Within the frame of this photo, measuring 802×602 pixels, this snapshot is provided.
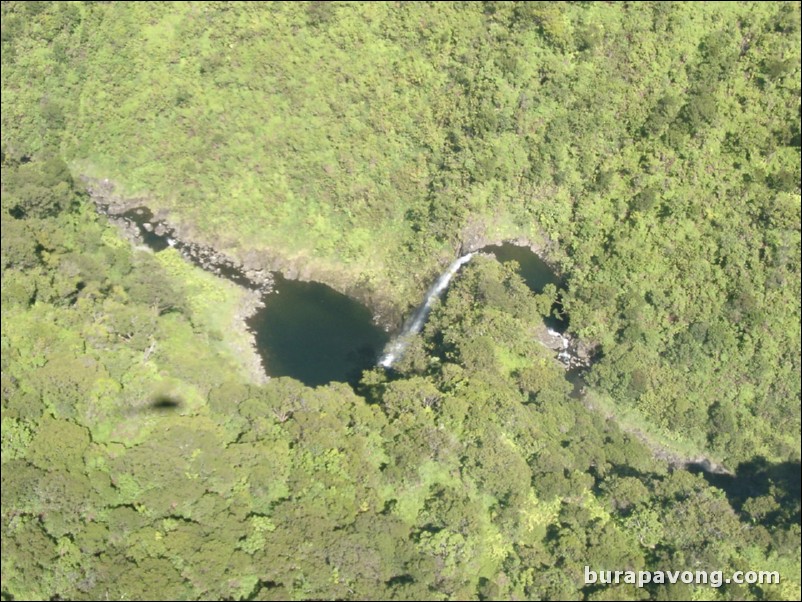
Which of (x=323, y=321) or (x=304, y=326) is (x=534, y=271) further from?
(x=304, y=326)

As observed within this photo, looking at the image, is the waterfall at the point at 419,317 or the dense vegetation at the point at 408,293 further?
the waterfall at the point at 419,317

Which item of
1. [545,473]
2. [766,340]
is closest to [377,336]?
[545,473]

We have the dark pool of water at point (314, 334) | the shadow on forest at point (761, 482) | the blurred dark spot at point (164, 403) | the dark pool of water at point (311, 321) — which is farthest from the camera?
the dark pool of water at point (311, 321)

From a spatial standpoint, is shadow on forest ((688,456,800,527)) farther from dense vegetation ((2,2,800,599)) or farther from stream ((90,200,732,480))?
stream ((90,200,732,480))

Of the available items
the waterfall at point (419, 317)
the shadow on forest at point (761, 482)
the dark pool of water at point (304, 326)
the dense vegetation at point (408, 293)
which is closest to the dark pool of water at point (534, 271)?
the dense vegetation at point (408, 293)

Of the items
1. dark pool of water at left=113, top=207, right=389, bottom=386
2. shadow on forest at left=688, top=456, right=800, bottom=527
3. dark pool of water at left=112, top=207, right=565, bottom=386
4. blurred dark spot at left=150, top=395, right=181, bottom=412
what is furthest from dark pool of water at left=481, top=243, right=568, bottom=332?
blurred dark spot at left=150, top=395, right=181, bottom=412

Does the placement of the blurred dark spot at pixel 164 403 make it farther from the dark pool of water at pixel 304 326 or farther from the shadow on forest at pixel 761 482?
the shadow on forest at pixel 761 482

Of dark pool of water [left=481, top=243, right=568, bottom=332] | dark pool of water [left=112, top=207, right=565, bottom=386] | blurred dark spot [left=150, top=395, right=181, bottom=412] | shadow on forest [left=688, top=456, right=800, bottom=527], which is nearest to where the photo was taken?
blurred dark spot [left=150, top=395, right=181, bottom=412]
